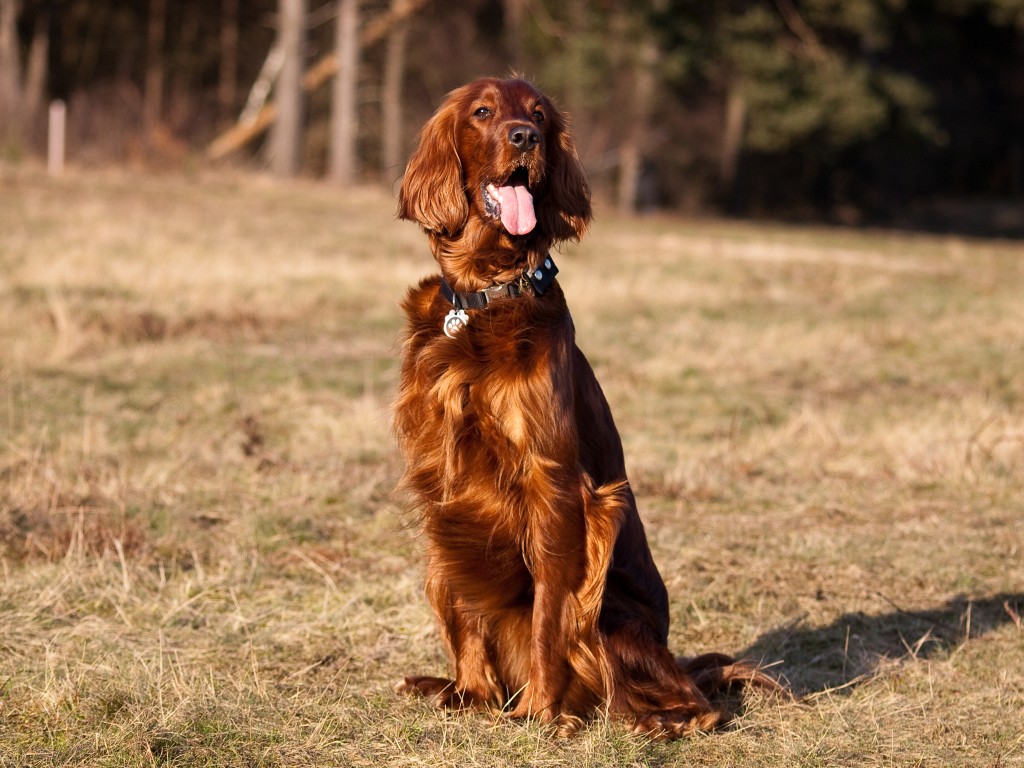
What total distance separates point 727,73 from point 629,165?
14.3ft

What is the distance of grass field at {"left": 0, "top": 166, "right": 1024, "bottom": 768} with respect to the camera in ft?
11.1

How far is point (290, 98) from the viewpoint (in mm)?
22719

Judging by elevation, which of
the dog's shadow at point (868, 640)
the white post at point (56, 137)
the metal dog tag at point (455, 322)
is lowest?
the dog's shadow at point (868, 640)

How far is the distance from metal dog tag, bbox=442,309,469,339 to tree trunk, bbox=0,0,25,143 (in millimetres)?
17724

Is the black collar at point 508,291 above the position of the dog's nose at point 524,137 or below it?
below

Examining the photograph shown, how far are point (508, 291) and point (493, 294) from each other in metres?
0.04

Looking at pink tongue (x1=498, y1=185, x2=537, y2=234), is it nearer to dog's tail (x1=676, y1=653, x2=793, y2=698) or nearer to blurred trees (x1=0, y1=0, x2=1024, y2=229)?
dog's tail (x1=676, y1=653, x2=793, y2=698)

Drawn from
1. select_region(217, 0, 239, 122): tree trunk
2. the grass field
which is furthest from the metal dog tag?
select_region(217, 0, 239, 122): tree trunk

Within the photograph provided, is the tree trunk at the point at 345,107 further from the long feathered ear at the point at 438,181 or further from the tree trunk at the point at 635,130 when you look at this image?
the long feathered ear at the point at 438,181

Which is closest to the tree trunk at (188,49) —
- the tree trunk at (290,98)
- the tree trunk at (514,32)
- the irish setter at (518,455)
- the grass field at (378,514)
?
the tree trunk at (514,32)

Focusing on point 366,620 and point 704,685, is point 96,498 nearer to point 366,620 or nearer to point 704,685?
point 366,620

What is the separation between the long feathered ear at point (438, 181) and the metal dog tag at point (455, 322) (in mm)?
253

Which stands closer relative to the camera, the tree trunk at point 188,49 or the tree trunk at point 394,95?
the tree trunk at point 394,95

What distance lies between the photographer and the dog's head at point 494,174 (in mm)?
3316
